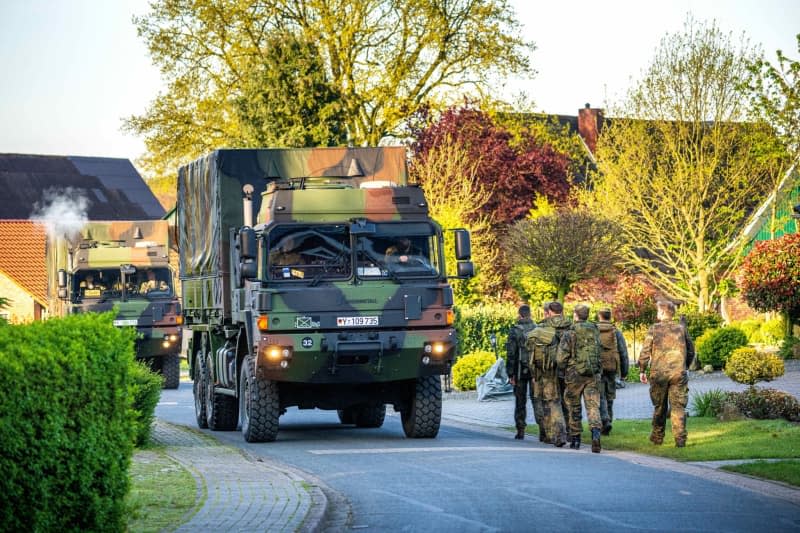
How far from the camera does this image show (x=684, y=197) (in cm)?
3612

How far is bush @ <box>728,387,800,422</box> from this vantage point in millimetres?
17734

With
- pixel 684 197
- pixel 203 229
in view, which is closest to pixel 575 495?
pixel 203 229

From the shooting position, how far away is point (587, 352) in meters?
15.7

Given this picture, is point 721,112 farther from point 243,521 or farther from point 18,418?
point 18,418

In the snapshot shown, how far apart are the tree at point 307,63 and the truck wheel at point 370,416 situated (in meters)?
23.5

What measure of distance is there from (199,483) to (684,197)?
2619 cm

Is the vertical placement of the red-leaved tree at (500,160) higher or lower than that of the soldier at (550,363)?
higher

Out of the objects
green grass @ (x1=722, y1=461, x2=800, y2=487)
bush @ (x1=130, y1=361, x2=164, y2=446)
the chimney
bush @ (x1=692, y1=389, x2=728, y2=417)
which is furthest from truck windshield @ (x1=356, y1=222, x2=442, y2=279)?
the chimney

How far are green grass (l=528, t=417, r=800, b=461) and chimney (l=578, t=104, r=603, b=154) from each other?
167ft

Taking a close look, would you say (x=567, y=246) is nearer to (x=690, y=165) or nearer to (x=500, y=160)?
(x=690, y=165)

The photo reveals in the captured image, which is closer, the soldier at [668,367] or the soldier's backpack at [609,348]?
the soldier at [668,367]

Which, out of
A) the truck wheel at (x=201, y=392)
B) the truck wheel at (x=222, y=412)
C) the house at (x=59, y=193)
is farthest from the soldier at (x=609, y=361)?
the house at (x=59, y=193)

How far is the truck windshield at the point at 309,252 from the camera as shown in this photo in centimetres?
1614

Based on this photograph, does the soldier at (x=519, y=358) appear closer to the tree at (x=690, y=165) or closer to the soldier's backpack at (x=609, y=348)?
the soldier's backpack at (x=609, y=348)
